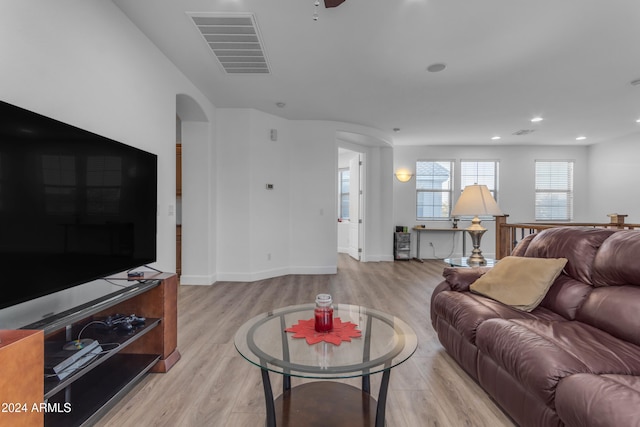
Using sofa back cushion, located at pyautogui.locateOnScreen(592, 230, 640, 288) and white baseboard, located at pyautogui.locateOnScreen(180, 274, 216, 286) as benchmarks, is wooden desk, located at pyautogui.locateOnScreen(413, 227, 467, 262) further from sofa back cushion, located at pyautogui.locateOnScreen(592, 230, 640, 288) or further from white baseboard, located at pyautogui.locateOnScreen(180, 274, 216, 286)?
sofa back cushion, located at pyautogui.locateOnScreen(592, 230, 640, 288)

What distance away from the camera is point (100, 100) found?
2182 millimetres

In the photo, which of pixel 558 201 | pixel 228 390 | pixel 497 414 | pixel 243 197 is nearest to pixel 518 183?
pixel 558 201

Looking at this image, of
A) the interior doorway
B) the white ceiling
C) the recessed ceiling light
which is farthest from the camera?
the interior doorway

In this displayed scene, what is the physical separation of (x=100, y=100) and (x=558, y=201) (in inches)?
355

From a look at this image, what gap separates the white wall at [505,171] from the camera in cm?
722

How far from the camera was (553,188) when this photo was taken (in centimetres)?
732

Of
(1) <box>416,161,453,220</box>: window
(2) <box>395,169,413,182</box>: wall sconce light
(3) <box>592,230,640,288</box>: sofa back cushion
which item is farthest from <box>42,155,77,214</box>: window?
(1) <box>416,161,453,220</box>: window

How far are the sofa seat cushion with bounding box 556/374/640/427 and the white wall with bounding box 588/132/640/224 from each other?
23.5 ft

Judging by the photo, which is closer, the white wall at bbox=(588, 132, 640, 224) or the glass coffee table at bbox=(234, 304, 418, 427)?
the glass coffee table at bbox=(234, 304, 418, 427)

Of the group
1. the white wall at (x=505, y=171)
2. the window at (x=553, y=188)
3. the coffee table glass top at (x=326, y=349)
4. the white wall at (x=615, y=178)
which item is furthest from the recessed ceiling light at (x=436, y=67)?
the white wall at (x=615, y=178)

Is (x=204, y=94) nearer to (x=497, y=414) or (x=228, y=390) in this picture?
(x=228, y=390)

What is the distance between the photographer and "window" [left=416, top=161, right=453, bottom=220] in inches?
286

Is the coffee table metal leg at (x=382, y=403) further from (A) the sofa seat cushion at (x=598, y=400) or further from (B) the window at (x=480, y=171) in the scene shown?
(B) the window at (x=480, y=171)

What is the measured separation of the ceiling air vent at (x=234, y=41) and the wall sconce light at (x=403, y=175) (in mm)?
4427
